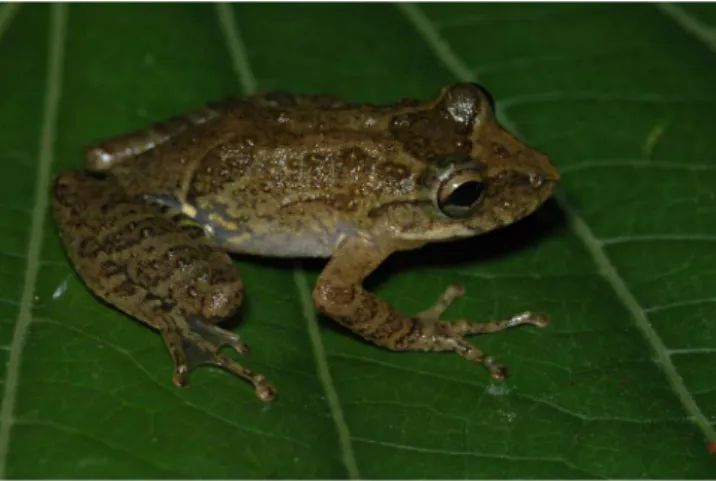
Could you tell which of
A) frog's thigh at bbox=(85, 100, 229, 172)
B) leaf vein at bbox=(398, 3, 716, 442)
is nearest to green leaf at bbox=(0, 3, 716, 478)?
leaf vein at bbox=(398, 3, 716, 442)

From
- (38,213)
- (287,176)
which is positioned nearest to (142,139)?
(38,213)

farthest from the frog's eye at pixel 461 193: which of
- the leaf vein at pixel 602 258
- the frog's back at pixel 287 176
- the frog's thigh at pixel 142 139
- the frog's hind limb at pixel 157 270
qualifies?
the frog's thigh at pixel 142 139

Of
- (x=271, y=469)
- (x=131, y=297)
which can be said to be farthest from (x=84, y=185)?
(x=271, y=469)

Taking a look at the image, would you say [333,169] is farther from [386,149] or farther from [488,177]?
[488,177]

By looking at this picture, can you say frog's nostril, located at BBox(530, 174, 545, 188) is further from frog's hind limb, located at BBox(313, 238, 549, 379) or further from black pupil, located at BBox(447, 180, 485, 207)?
frog's hind limb, located at BBox(313, 238, 549, 379)

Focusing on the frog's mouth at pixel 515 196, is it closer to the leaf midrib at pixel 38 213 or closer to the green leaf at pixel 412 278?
the green leaf at pixel 412 278

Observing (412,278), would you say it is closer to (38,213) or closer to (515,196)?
(515,196)
